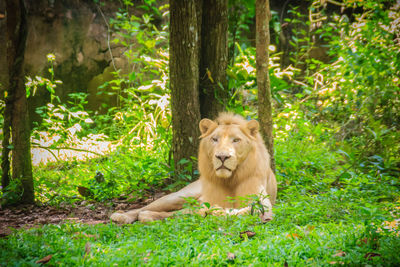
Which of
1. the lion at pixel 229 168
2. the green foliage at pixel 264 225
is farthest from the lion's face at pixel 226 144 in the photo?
the green foliage at pixel 264 225

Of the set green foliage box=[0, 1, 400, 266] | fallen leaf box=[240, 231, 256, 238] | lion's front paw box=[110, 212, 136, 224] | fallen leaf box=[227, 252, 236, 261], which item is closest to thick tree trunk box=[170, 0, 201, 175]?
green foliage box=[0, 1, 400, 266]

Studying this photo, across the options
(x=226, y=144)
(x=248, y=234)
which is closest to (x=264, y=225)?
(x=248, y=234)

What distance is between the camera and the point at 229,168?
4035 millimetres

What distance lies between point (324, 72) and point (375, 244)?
640 cm

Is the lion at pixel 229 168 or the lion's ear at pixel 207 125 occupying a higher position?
the lion's ear at pixel 207 125

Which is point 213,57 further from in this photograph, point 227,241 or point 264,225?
point 227,241

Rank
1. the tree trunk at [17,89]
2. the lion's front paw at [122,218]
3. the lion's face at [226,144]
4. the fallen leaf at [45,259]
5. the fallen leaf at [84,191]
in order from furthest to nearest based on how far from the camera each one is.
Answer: the fallen leaf at [84,191] < the tree trunk at [17,89] < the lion's front paw at [122,218] < the lion's face at [226,144] < the fallen leaf at [45,259]

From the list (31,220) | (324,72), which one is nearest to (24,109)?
(31,220)

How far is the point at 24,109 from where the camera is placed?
4.77m

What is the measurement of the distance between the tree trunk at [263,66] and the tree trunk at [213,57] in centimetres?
64

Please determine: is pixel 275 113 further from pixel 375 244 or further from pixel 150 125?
pixel 375 244

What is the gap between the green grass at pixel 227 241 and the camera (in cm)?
244

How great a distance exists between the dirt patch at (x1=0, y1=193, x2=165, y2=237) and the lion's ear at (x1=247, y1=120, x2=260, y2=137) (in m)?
1.89

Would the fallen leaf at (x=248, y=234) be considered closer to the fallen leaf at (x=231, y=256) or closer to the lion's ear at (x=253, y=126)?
the fallen leaf at (x=231, y=256)
